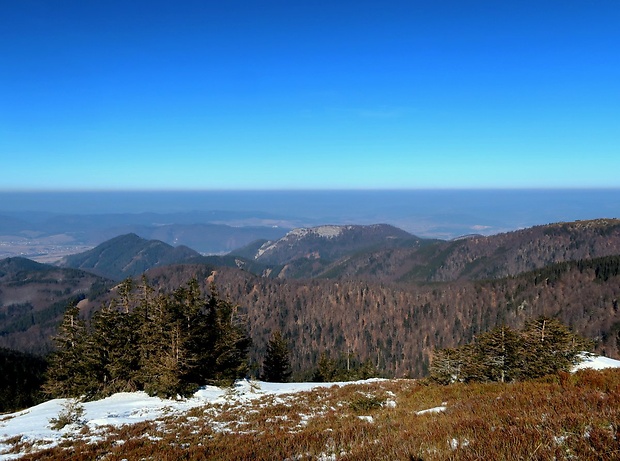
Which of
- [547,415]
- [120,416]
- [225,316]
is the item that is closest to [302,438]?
[547,415]

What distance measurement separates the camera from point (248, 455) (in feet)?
33.9

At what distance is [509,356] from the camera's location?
26.6 m

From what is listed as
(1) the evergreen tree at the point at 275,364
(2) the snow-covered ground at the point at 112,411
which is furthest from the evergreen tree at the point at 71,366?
(1) the evergreen tree at the point at 275,364

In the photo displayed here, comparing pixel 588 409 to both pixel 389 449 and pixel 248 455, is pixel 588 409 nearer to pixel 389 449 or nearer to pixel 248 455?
pixel 389 449

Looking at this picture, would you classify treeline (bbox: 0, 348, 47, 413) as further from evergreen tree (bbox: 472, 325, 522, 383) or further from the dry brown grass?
evergreen tree (bbox: 472, 325, 522, 383)

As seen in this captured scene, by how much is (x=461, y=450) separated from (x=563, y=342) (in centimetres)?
Answer: 2521

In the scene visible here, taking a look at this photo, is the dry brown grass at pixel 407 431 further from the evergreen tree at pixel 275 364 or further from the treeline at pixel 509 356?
the evergreen tree at pixel 275 364

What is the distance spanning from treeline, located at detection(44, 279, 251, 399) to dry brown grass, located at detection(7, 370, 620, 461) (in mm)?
8698

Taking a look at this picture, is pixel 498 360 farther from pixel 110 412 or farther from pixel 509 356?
pixel 110 412

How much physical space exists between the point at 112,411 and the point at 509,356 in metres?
29.0

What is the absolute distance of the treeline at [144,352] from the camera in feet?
94.1

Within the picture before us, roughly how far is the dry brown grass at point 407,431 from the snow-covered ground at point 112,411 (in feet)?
8.00

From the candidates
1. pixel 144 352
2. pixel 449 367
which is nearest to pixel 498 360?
pixel 449 367

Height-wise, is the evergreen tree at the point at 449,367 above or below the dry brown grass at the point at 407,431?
below
